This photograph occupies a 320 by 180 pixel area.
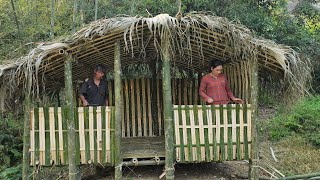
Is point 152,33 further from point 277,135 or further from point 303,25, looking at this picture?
point 303,25

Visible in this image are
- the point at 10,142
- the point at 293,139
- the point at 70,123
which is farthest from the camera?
the point at 293,139

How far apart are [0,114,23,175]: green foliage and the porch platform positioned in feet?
8.49

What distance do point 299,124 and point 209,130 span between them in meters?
6.12

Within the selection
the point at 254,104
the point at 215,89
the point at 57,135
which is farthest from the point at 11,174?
the point at 254,104

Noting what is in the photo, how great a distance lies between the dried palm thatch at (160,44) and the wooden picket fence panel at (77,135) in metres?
0.51

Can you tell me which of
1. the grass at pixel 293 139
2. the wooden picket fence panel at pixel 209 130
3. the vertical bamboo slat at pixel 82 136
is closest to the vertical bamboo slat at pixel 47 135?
the vertical bamboo slat at pixel 82 136

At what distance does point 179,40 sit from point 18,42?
696 cm

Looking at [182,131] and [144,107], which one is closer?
[182,131]

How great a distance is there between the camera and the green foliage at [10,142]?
9125 mm

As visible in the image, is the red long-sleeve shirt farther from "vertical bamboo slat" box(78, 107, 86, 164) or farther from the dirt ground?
"vertical bamboo slat" box(78, 107, 86, 164)

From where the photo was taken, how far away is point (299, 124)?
452 inches

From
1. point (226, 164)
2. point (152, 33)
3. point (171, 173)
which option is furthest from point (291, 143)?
point (152, 33)

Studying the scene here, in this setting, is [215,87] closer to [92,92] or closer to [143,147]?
[143,147]

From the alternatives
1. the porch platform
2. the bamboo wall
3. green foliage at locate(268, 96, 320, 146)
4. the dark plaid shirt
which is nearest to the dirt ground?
the porch platform
